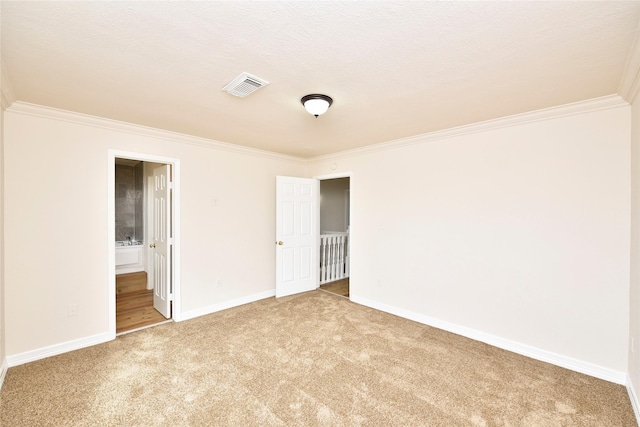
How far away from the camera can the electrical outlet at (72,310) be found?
281 centimetres

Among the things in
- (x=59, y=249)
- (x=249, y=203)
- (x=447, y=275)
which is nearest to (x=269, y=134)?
(x=249, y=203)

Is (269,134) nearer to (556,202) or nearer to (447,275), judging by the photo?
(447,275)

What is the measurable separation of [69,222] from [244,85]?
2.32 metres

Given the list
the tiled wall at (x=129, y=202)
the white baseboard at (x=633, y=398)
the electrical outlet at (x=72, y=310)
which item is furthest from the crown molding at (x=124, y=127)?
the white baseboard at (x=633, y=398)

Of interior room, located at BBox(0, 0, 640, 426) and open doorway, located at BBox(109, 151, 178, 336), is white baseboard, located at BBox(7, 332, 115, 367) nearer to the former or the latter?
interior room, located at BBox(0, 0, 640, 426)

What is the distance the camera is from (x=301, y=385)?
2.25 meters

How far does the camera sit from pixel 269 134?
347 cm

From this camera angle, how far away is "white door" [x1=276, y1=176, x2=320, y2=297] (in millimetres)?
4480

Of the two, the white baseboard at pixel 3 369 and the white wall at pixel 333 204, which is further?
the white wall at pixel 333 204

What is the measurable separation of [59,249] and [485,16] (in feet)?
12.8

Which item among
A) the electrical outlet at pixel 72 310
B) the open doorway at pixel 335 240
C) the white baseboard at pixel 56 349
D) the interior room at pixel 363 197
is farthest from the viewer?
the open doorway at pixel 335 240

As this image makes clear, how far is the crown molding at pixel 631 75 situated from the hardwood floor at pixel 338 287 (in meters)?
3.85

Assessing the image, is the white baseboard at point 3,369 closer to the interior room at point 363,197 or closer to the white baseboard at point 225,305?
the interior room at point 363,197

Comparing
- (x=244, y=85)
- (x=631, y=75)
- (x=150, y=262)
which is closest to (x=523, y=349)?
(x=631, y=75)
